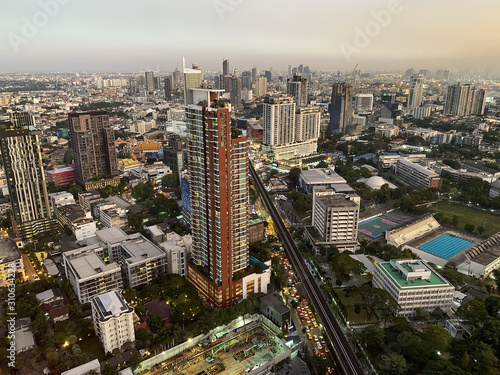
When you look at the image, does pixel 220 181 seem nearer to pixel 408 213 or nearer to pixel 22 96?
pixel 408 213

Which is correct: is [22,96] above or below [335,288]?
above

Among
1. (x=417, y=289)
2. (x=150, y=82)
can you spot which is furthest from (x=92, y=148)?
(x=150, y=82)

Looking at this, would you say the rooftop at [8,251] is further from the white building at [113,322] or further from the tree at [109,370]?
the tree at [109,370]

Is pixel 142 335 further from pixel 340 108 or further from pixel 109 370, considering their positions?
pixel 340 108

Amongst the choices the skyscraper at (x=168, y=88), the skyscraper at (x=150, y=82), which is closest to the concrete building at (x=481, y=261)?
the skyscraper at (x=168, y=88)

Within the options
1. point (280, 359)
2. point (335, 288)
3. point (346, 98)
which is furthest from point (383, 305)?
point (346, 98)
